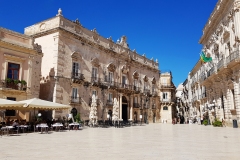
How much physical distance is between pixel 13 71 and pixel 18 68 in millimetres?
449

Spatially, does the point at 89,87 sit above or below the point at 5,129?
above

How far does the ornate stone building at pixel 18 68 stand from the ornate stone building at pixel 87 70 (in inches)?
123

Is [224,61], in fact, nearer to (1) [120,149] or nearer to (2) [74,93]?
(2) [74,93]

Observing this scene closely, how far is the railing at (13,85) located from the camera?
55.4ft

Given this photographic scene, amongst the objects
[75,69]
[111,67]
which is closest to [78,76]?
[75,69]

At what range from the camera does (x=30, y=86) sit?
18.6 meters

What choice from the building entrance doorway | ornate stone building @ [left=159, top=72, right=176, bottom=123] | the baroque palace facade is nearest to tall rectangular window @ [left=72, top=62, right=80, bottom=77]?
the building entrance doorway

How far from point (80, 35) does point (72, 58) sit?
3067 millimetres

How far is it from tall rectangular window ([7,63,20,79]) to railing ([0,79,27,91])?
0.75 metres

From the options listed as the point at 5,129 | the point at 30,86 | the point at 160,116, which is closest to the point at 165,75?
the point at 160,116

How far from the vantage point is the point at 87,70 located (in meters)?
26.0

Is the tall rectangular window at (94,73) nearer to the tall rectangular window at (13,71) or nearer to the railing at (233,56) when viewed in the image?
the tall rectangular window at (13,71)

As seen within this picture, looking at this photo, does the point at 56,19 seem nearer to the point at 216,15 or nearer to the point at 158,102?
the point at 216,15

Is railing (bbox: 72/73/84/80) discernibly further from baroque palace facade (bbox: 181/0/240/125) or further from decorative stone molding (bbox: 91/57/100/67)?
baroque palace facade (bbox: 181/0/240/125)
